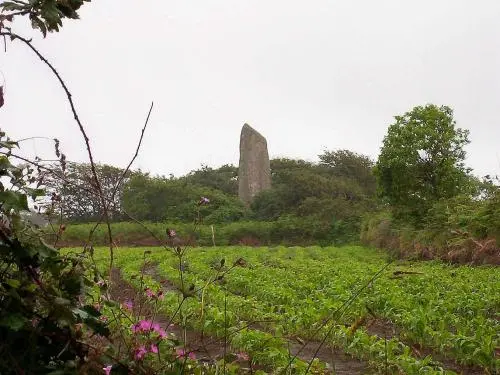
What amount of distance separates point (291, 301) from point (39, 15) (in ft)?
27.3

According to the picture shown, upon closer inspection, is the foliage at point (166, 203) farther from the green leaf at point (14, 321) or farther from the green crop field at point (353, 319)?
the green leaf at point (14, 321)

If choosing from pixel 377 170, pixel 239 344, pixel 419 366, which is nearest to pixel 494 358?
pixel 419 366

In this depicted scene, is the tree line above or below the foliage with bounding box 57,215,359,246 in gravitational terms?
above

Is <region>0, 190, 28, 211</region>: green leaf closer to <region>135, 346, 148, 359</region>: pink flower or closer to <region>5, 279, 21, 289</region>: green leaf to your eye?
<region>5, 279, 21, 289</region>: green leaf

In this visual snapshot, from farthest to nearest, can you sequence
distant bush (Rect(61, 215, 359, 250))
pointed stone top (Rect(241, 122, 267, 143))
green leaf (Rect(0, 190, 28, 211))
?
pointed stone top (Rect(241, 122, 267, 143)) → distant bush (Rect(61, 215, 359, 250)) → green leaf (Rect(0, 190, 28, 211))

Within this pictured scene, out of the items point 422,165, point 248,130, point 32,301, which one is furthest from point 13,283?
point 248,130

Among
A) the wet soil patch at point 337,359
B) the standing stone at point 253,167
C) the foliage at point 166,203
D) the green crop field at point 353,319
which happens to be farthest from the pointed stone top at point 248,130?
the wet soil patch at point 337,359

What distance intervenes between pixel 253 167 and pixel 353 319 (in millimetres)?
43871

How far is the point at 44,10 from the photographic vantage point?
1454mm

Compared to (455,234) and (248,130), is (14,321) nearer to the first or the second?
(455,234)

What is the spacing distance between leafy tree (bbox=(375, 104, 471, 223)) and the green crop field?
11.8m

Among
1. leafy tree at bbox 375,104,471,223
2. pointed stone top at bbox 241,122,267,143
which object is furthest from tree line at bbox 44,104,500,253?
pointed stone top at bbox 241,122,267,143

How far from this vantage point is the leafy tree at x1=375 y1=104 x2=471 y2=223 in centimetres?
2491

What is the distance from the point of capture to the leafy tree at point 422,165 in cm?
2491
